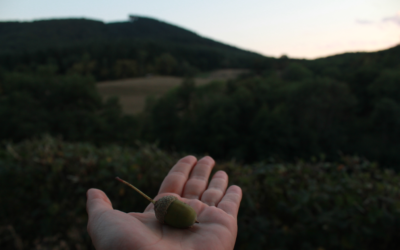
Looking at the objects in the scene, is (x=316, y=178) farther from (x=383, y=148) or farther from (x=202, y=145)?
(x=383, y=148)

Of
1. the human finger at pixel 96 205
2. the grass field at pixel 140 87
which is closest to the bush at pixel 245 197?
the human finger at pixel 96 205

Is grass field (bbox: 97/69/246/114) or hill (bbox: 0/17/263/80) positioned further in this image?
grass field (bbox: 97/69/246/114)

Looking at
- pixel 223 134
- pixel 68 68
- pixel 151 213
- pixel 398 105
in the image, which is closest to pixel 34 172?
pixel 151 213

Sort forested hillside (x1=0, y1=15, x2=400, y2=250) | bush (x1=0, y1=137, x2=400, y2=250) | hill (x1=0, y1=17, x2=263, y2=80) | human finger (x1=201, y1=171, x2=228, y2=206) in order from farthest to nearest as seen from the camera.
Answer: hill (x1=0, y1=17, x2=263, y2=80) → forested hillside (x1=0, y1=15, x2=400, y2=250) → bush (x1=0, y1=137, x2=400, y2=250) → human finger (x1=201, y1=171, x2=228, y2=206)

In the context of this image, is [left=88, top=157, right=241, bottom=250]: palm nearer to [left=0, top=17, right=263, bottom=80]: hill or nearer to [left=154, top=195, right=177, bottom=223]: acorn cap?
[left=154, top=195, right=177, bottom=223]: acorn cap

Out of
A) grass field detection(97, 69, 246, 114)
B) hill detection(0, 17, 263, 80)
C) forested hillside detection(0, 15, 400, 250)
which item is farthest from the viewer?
grass field detection(97, 69, 246, 114)

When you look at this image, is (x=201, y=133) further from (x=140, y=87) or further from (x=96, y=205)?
(x=96, y=205)

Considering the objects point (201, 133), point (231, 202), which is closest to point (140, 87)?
point (201, 133)

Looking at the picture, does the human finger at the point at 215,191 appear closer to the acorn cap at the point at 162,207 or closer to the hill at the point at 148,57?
the acorn cap at the point at 162,207

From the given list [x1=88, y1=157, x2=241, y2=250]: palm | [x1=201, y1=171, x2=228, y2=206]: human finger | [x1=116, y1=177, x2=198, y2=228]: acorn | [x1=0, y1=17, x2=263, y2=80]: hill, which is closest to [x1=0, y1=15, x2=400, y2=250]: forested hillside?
[x1=0, y1=17, x2=263, y2=80]: hill
